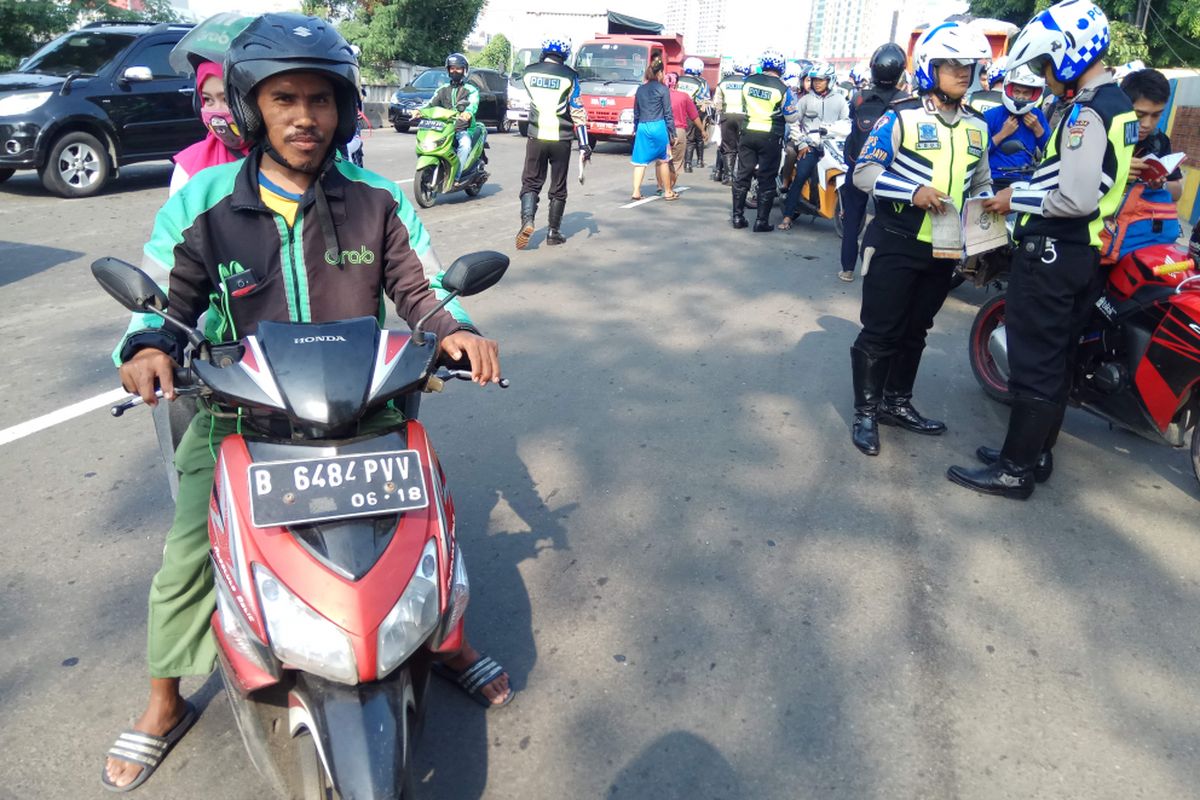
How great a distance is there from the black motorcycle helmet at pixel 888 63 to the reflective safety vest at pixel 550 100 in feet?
9.61

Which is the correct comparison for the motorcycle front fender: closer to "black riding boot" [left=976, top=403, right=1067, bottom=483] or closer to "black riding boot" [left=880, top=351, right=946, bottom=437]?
"black riding boot" [left=976, top=403, right=1067, bottom=483]

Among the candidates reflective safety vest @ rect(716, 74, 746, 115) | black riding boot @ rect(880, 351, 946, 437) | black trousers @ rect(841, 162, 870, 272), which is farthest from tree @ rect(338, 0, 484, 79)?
black riding boot @ rect(880, 351, 946, 437)

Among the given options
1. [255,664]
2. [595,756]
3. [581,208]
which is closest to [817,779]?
[595,756]

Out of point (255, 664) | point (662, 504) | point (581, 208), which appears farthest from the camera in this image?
point (581, 208)

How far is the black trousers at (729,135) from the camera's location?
12789 millimetres

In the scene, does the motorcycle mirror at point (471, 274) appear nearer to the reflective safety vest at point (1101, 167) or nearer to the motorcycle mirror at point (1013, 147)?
the reflective safety vest at point (1101, 167)

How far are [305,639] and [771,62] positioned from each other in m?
9.96

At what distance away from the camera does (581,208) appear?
12.0 meters

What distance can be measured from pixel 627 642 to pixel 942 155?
9.21 ft

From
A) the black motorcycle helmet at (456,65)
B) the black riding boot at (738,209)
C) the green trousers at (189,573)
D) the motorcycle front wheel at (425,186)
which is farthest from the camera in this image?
the motorcycle front wheel at (425,186)

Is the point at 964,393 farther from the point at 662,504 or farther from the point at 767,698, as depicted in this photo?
the point at 767,698

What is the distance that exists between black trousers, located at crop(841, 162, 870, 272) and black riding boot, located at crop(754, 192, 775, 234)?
196 centimetres

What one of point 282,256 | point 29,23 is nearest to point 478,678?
point 282,256

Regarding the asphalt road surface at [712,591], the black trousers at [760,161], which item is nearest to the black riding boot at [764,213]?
the black trousers at [760,161]
